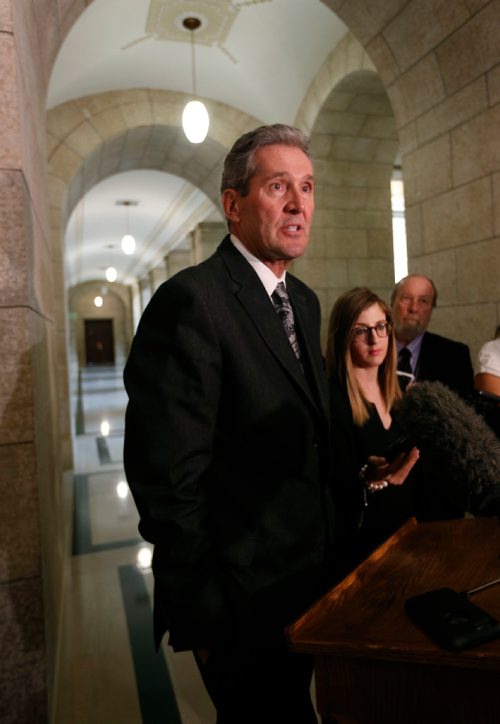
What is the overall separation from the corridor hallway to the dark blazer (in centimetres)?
119

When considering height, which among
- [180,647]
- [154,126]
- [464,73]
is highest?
[154,126]

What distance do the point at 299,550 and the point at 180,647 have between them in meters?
0.38

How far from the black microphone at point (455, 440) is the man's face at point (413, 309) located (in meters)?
1.96

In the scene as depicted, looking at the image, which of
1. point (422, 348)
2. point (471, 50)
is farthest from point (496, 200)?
point (422, 348)

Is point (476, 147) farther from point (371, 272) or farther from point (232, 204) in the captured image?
point (371, 272)

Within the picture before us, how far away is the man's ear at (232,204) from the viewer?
143 cm

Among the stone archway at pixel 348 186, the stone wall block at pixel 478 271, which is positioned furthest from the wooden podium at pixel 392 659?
the stone archway at pixel 348 186

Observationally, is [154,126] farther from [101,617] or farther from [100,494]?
[101,617]

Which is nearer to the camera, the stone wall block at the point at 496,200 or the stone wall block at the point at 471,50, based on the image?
the stone wall block at the point at 471,50

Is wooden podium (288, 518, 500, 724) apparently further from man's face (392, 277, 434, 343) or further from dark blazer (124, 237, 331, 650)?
man's face (392, 277, 434, 343)

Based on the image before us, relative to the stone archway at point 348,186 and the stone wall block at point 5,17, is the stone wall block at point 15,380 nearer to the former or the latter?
the stone wall block at point 5,17

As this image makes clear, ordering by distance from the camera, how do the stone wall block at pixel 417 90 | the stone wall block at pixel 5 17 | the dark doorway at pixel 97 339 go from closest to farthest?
the stone wall block at pixel 5 17 → the stone wall block at pixel 417 90 → the dark doorway at pixel 97 339

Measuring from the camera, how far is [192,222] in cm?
1304

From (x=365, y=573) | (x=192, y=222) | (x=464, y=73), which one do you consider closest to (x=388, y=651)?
(x=365, y=573)
